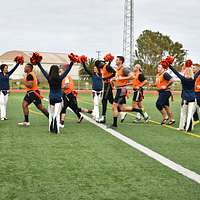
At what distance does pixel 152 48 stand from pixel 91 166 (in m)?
60.4

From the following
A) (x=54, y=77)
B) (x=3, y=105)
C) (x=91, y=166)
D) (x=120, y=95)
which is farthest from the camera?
(x=3, y=105)

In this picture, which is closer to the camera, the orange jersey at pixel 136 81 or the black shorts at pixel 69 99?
the black shorts at pixel 69 99

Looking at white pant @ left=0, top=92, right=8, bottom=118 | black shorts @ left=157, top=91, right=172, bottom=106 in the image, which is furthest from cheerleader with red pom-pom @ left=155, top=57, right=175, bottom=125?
white pant @ left=0, top=92, right=8, bottom=118

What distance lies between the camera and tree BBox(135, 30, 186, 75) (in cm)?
6525

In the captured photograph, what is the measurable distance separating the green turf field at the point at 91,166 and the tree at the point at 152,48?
5567 centimetres

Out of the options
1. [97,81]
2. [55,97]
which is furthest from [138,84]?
[55,97]

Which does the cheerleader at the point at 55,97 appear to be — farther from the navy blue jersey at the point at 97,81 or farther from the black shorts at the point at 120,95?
the navy blue jersey at the point at 97,81

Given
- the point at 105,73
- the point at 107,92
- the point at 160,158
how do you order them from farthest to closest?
the point at 107,92
the point at 105,73
the point at 160,158

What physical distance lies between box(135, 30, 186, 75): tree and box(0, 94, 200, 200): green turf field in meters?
55.7

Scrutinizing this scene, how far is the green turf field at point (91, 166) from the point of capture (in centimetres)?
504

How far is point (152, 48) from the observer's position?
6550 centimetres

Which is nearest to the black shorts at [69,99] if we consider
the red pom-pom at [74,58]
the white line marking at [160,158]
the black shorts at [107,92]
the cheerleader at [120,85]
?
the black shorts at [107,92]

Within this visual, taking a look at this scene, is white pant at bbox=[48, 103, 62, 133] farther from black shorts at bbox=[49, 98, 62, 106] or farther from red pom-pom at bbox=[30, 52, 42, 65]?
red pom-pom at bbox=[30, 52, 42, 65]

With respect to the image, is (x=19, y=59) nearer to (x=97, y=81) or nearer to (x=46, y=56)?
(x=97, y=81)
